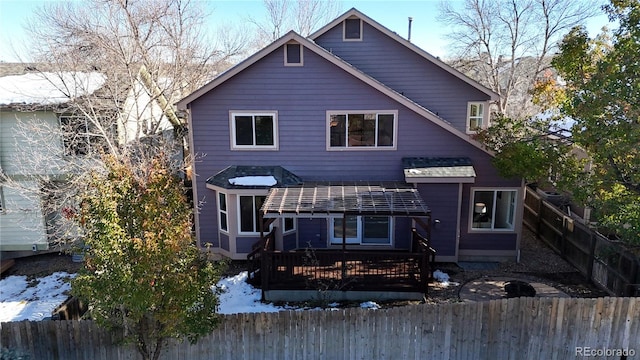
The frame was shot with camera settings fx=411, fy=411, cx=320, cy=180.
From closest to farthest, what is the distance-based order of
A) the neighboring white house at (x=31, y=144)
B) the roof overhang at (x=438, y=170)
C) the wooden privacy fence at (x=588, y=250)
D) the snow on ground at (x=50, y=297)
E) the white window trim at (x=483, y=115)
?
the wooden privacy fence at (x=588, y=250)
the snow on ground at (x=50, y=297)
the roof overhang at (x=438, y=170)
the neighboring white house at (x=31, y=144)
the white window trim at (x=483, y=115)

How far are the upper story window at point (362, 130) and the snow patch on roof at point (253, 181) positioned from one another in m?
2.26

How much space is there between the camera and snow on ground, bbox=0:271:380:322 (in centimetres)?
1080

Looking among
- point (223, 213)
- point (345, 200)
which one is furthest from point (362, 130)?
point (223, 213)

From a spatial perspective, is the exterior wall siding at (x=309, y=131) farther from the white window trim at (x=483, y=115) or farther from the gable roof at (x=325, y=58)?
the white window trim at (x=483, y=115)

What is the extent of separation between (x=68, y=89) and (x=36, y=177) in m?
3.47

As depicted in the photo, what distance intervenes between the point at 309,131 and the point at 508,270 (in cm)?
784

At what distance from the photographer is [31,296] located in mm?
12578

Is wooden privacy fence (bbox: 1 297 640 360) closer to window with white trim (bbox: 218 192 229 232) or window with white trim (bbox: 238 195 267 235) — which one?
window with white trim (bbox: 238 195 267 235)

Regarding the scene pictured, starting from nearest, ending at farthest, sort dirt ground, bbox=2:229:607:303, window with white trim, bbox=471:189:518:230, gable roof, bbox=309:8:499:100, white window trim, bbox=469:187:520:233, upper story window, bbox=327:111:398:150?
dirt ground, bbox=2:229:607:303 < white window trim, bbox=469:187:520:233 < upper story window, bbox=327:111:398:150 < window with white trim, bbox=471:189:518:230 < gable roof, bbox=309:8:499:100

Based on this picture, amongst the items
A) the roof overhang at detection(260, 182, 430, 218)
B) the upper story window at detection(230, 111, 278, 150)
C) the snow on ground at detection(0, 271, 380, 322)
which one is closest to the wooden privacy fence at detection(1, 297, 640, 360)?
the snow on ground at detection(0, 271, 380, 322)

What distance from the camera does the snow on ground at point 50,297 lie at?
1080 cm

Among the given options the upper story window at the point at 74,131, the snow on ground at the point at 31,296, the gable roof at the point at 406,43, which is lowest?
the snow on ground at the point at 31,296

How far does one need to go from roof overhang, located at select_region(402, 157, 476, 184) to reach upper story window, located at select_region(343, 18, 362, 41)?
234 inches

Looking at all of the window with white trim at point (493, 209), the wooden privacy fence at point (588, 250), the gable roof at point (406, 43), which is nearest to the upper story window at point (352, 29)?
the gable roof at point (406, 43)
